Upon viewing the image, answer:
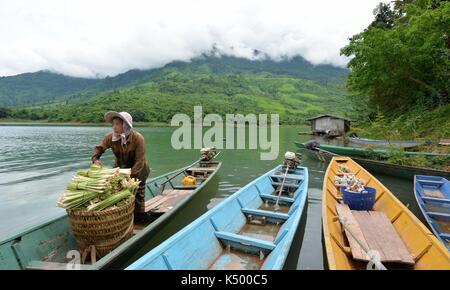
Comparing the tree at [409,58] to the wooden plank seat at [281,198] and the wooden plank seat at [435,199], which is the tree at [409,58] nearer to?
the wooden plank seat at [435,199]

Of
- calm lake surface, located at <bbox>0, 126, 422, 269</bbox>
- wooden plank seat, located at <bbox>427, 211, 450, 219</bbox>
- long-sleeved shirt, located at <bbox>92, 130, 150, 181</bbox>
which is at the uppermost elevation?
long-sleeved shirt, located at <bbox>92, 130, 150, 181</bbox>

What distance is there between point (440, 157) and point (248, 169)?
31.8 ft

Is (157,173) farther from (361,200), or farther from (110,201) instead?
(361,200)

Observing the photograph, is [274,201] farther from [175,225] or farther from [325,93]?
[325,93]

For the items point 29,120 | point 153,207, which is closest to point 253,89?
point 29,120

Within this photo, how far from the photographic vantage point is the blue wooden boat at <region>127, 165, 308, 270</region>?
151 inches

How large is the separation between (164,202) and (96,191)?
333cm

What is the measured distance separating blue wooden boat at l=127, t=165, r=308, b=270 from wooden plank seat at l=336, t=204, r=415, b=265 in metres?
1.03

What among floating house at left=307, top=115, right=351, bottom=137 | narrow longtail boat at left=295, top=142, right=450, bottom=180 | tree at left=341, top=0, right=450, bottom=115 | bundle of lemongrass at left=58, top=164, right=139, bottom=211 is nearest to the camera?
bundle of lemongrass at left=58, top=164, right=139, bottom=211

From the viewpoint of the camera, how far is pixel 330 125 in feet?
138

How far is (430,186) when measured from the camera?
9.20 meters

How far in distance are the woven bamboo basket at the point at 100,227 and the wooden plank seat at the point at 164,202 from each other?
6.39 ft

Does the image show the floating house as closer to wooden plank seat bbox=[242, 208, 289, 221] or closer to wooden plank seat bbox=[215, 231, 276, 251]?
wooden plank seat bbox=[242, 208, 289, 221]

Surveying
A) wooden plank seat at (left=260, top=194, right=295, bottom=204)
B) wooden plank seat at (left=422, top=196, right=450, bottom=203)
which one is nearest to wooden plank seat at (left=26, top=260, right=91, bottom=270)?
wooden plank seat at (left=260, top=194, right=295, bottom=204)
